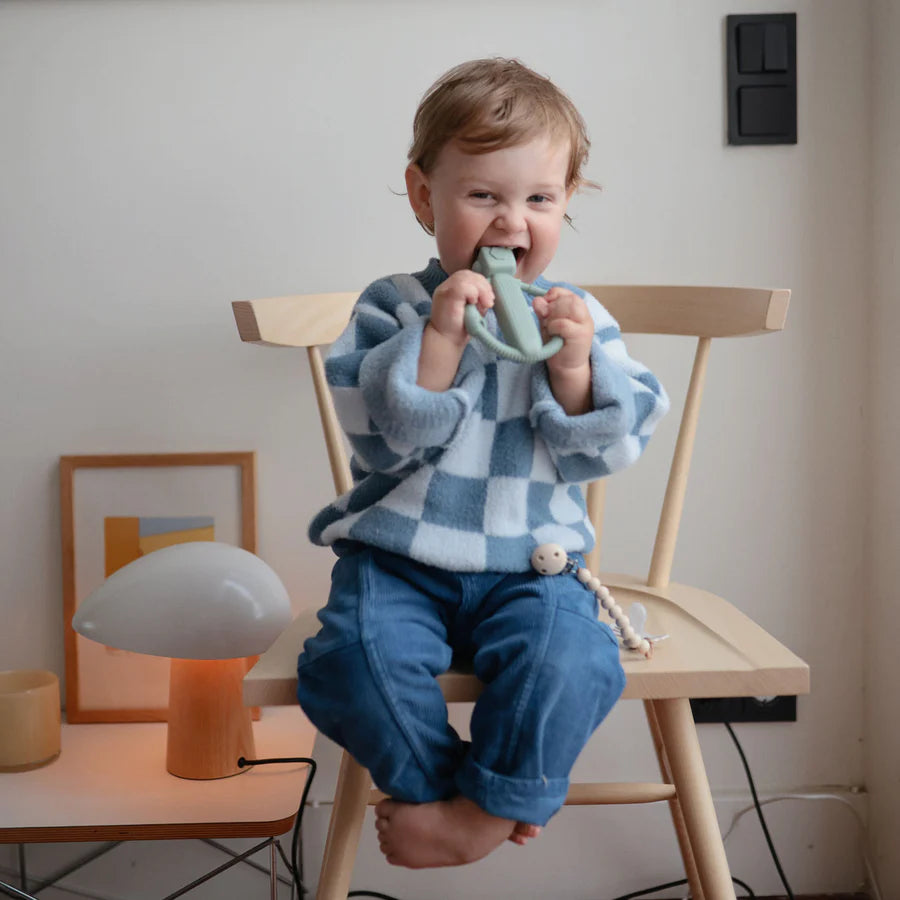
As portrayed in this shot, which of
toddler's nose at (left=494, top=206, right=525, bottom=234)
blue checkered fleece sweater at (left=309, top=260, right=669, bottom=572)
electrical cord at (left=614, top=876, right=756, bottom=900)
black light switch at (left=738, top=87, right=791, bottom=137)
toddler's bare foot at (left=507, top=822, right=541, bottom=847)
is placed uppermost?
black light switch at (left=738, top=87, right=791, bottom=137)

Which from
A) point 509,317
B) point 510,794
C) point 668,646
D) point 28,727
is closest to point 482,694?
point 510,794

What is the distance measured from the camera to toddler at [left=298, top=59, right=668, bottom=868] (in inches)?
29.6

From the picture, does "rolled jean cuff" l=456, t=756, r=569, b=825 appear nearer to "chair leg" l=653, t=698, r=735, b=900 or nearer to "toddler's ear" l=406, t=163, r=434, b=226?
"chair leg" l=653, t=698, r=735, b=900

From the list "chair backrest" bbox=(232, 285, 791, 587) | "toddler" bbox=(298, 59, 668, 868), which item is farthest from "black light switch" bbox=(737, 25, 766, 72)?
"toddler" bbox=(298, 59, 668, 868)

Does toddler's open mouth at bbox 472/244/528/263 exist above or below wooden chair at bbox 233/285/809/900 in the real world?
above

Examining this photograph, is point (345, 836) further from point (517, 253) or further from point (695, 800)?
point (517, 253)

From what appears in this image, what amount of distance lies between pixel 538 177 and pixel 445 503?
0.97 ft

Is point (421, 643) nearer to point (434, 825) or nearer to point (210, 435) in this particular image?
point (434, 825)

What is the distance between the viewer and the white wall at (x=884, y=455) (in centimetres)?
122

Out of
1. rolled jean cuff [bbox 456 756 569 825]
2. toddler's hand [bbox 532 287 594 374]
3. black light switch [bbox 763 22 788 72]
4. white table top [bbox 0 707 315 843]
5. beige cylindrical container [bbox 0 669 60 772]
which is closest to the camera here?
rolled jean cuff [bbox 456 756 569 825]

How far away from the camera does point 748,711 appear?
1341 millimetres

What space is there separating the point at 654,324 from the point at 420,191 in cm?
36

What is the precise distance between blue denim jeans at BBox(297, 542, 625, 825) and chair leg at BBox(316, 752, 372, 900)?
0.46ft

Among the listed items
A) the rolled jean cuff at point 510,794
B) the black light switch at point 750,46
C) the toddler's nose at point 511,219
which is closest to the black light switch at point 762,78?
the black light switch at point 750,46
